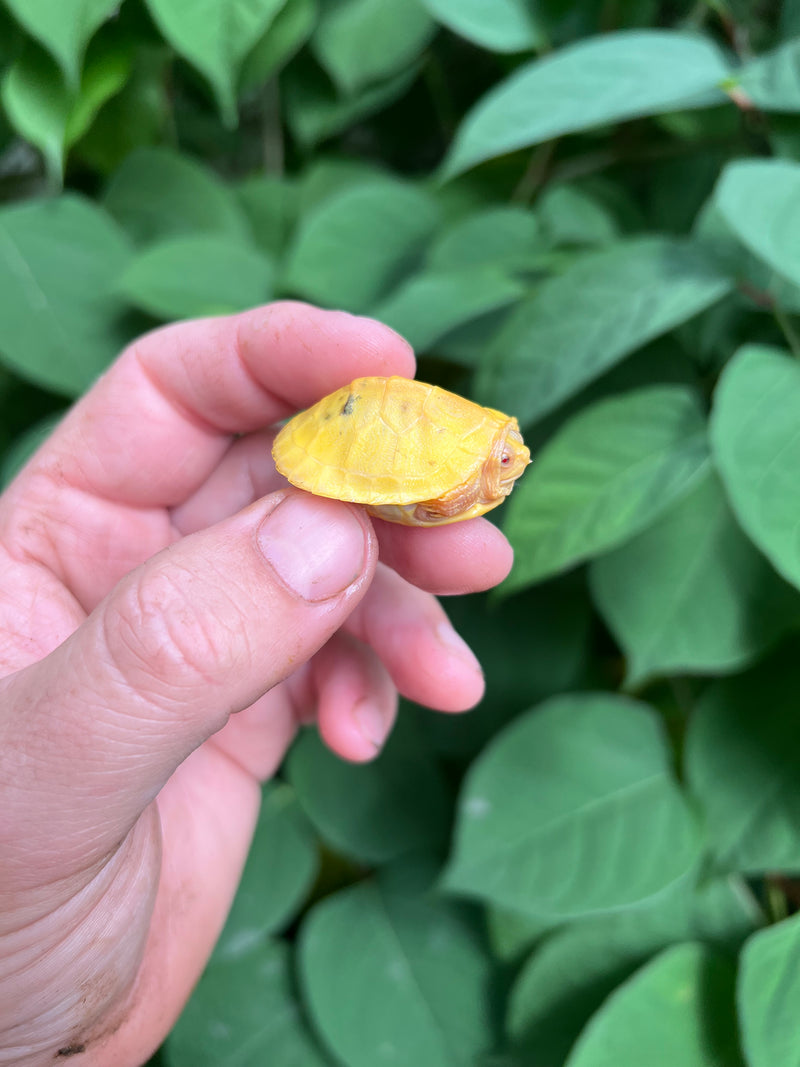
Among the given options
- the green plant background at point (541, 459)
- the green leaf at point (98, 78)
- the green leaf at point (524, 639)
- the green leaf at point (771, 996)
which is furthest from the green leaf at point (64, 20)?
the green leaf at point (771, 996)

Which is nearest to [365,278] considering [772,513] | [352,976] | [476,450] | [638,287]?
[638,287]

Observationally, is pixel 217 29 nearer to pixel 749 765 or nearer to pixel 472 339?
pixel 472 339

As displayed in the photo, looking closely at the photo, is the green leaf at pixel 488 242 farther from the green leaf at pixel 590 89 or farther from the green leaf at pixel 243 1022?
the green leaf at pixel 243 1022

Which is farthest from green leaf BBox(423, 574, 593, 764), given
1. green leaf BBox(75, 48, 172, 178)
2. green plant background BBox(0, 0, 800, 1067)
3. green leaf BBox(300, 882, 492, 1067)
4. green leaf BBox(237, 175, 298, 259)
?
green leaf BBox(75, 48, 172, 178)

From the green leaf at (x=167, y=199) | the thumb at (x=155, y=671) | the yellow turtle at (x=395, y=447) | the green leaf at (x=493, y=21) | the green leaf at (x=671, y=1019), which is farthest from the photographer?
the green leaf at (x=167, y=199)

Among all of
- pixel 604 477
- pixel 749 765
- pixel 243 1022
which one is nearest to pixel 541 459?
pixel 604 477

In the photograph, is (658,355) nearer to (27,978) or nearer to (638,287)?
(638,287)

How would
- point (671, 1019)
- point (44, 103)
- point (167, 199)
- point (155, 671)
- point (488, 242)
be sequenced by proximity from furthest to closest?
point (167, 199) → point (488, 242) → point (44, 103) → point (671, 1019) → point (155, 671)
